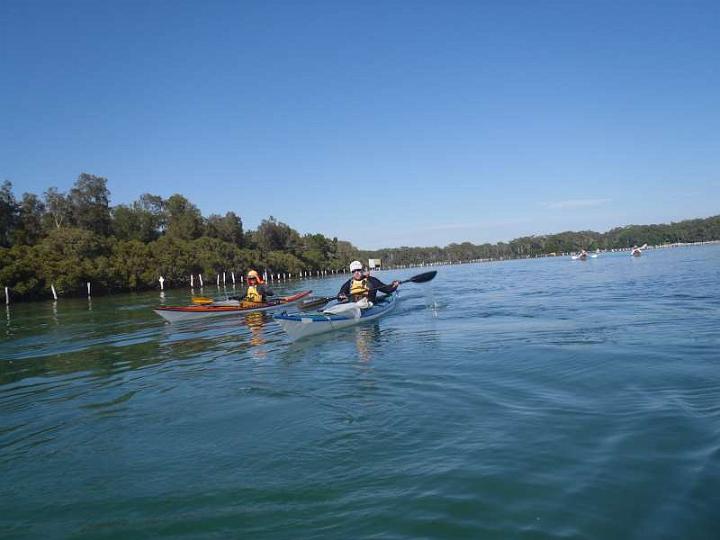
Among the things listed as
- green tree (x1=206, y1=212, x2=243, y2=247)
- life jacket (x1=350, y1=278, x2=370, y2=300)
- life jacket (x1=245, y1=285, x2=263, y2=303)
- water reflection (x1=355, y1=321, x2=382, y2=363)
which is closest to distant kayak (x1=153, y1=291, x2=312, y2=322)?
life jacket (x1=245, y1=285, x2=263, y2=303)

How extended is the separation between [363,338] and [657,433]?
9.18m

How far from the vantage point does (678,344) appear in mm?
10750

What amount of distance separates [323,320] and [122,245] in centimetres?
5565

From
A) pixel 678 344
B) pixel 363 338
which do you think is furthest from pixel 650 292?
pixel 363 338

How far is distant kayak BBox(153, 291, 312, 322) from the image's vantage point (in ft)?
66.4

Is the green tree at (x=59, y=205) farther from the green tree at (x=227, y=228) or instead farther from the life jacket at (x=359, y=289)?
the life jacket at (x=359, y=289)

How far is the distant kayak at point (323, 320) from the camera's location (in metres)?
13.6

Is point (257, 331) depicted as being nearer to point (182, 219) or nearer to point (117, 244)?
point (117, 244)

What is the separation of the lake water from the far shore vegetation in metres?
42.2

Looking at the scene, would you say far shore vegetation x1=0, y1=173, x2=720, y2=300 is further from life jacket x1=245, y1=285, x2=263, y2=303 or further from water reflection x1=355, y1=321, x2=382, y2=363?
water reflection x1=355, y1=321, x2=382, y2=363

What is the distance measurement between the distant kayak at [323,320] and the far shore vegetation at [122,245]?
131 ft

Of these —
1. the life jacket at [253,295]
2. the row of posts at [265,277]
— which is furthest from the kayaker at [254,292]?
the row of posts at [265,277]

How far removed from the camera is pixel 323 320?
14883 millimetres

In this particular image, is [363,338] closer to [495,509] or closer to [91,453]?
[91,453]
